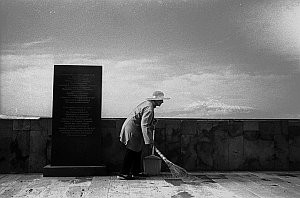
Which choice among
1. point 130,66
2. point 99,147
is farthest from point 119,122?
point 130,66

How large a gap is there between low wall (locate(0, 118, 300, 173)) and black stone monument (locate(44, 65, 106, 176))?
29.6 inches

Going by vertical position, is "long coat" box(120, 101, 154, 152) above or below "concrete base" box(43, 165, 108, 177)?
above

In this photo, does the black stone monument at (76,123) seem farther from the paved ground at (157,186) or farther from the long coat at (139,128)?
the long coat at (139,128)

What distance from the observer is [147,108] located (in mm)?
7227

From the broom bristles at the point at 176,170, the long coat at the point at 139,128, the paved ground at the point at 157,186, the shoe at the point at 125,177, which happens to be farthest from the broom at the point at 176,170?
the shoe at the point at 125,177

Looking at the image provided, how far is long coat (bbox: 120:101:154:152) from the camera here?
7.08 m

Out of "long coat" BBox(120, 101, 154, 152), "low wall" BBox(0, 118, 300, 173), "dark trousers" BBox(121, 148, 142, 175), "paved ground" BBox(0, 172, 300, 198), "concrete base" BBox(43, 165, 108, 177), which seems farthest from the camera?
"low wall" BBox(0, 118, 300, 173)

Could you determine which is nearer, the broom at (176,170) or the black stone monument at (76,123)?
the broom at (176,170)

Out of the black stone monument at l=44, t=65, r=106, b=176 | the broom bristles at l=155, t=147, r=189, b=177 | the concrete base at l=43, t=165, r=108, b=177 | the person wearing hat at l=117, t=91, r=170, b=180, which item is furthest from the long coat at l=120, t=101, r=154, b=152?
the concrete base at l=43, t=165, r=108, b=177

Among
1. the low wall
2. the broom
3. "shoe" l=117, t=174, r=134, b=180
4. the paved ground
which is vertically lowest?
the paved ground

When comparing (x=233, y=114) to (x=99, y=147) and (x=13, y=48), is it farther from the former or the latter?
(x=13, y=48)

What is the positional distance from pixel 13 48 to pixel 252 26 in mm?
5591

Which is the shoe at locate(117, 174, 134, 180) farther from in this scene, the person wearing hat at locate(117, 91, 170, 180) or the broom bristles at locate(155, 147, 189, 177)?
the broom bristles at locate(155, 147, 189, 177)

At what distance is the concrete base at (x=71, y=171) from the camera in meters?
7.45
